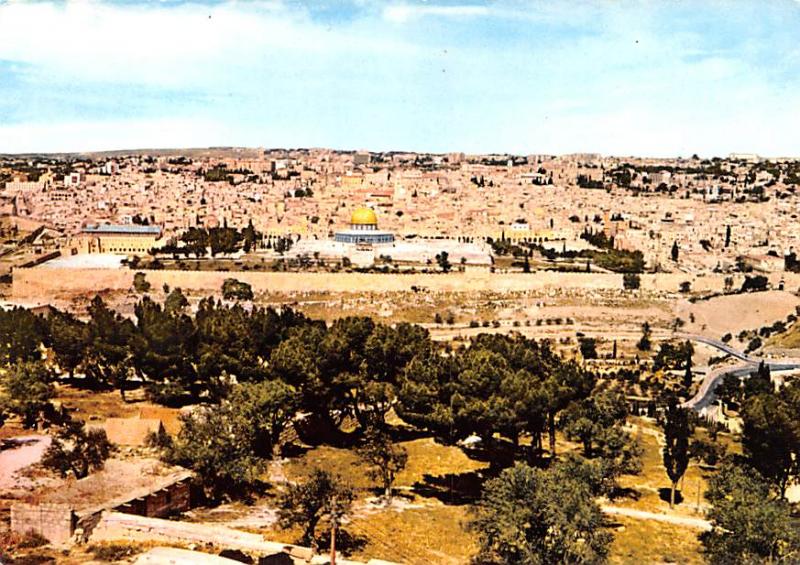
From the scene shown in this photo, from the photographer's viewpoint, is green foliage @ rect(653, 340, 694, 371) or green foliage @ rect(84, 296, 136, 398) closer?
green foliage @ rect(84, 296, 136, 398)

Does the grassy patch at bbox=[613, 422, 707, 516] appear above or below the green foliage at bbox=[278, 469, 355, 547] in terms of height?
below

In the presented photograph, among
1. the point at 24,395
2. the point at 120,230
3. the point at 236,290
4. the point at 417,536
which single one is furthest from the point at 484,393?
the point at 120,230

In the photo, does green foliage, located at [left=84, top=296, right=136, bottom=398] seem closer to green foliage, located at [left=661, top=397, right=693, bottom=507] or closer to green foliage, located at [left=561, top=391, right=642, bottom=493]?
green foliage, located at [left=561, top=391, right=642, bottom=493]

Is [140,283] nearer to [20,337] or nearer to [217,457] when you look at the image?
[20,337]

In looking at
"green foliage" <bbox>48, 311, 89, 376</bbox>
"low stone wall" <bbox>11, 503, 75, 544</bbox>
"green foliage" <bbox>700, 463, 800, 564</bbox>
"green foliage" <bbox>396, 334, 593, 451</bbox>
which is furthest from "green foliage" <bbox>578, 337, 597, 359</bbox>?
"low stone wall" <bbox>11, 503, 75, 544</bbox>

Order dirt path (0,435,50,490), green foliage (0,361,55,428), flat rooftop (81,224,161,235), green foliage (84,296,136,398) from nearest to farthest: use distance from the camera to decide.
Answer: dirt path (0,435,50,490) → green foliage (0,361,55,428) → green foliage (84,296,136,398) → flat rooftop (81,224,161,235)

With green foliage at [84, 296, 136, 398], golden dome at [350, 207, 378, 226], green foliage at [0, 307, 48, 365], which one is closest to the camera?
green foliage at [0, 307, 48, 365]

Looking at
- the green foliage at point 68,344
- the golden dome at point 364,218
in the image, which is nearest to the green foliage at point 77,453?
→ the green foliage at point 68,344
